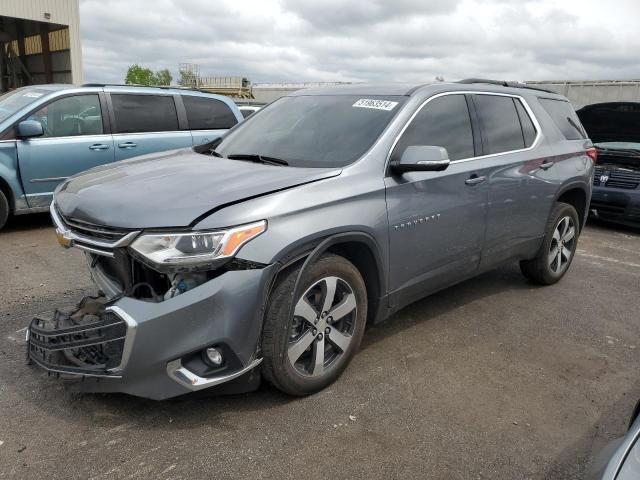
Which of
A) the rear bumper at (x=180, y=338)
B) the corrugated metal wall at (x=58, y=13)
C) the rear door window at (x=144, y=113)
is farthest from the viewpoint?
the corrugated metal wall at (x=58, y=13)

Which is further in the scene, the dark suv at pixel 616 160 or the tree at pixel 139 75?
the tree at pixel 139 75

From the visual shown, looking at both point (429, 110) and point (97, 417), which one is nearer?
point (97, 417)

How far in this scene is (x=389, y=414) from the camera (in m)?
3.01

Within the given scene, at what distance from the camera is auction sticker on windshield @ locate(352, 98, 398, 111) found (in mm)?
3676

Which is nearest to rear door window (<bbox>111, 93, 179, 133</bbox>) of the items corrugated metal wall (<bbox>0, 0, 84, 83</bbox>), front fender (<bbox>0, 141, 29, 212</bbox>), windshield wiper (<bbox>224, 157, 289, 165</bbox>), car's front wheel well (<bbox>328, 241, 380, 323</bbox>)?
front fender (<bbox>0, 141, 29, 212</bbox>)

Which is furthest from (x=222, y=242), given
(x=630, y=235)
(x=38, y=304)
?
(x=630, y=235)

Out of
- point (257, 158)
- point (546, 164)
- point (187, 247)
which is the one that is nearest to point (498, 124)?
point (546, 164)

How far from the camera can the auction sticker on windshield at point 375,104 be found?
12.1 feet

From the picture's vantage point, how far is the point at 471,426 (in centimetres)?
293

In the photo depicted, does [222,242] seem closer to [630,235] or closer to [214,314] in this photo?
[214,314]

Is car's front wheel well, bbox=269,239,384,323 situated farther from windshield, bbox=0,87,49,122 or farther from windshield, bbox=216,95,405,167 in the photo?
windshield, bbox=0,87,49,122

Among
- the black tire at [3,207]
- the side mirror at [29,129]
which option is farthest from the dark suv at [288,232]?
the black tire at [3,207]

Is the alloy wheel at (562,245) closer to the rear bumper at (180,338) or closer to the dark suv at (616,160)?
the dark suv at (616,160)

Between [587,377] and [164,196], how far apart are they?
284 cm
